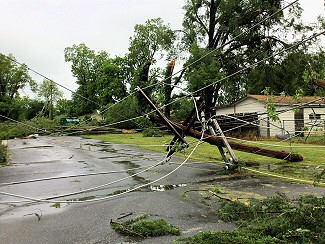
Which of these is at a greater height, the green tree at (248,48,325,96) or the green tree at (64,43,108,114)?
the green tree at (64,43,108,114)

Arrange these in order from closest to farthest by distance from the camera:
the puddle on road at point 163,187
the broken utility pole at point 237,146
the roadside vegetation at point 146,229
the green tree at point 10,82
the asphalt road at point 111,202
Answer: the roadside vegetation at point 146,229 → the asphalt road at point 111,202 → the puddle on road at point 163,187 → the broken utility pole at point 237,146 → the green tree at point 10,82

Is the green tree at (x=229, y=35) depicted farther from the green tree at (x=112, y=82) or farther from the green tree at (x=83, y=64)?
the green tree at (x=83, y=64)

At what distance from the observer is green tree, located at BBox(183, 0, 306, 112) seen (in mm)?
24719

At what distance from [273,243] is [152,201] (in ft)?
9.27

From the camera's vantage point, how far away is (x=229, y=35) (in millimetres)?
26984

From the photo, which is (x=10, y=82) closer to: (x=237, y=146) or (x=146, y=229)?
(x=237, y=146)

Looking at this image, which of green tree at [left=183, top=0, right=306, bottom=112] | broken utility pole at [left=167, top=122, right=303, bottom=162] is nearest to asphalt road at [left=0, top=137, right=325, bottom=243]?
broken utility pole at [left=167, top=122, right=303, bottom=162]

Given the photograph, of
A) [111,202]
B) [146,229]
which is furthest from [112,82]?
[146,229]

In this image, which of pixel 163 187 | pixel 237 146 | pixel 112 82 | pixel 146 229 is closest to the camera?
pixel 146 229

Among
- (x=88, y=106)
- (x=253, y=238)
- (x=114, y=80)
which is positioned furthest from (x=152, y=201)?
(x=88, y=106)

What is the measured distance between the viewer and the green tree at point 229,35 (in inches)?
973

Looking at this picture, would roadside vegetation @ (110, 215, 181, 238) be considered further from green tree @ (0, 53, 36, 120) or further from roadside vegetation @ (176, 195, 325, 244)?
green tree @ (0, 53, 36, 120)

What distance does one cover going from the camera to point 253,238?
335cm

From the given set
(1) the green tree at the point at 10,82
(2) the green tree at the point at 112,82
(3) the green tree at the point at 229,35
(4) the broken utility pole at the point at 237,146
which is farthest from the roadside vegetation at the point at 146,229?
(1) the green tree at the point at 10,82
